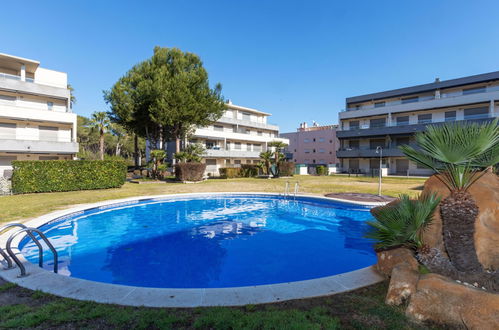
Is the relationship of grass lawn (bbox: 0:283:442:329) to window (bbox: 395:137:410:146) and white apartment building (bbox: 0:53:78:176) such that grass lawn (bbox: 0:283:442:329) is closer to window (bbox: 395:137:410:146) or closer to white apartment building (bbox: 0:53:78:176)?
white apartment building (bbox: 0:53:78:176)

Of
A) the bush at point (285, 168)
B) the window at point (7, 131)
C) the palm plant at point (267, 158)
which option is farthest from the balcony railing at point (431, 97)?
the window at point (7, 131)

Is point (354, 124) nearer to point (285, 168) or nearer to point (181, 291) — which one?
point (285, 168)

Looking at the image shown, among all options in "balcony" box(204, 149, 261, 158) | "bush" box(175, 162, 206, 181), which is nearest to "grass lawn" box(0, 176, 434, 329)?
"bush" box(175, 162, 206, 181)

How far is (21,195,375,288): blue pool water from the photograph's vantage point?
5828 mm

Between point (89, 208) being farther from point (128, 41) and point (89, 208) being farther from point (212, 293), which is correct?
point (128, 41)

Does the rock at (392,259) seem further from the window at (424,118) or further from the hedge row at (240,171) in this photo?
the window at (424,118)

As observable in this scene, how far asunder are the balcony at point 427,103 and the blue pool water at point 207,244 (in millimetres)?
32970

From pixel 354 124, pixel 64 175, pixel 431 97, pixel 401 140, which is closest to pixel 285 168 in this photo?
pixel 354 124

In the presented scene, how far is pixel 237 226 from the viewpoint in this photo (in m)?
10.0

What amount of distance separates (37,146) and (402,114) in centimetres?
4878

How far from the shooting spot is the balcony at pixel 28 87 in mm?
22812

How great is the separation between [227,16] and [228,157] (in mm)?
21142

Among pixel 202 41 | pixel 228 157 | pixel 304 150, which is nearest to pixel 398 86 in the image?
pixel 304 150

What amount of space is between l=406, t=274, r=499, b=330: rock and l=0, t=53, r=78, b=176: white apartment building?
3073 centimetres
